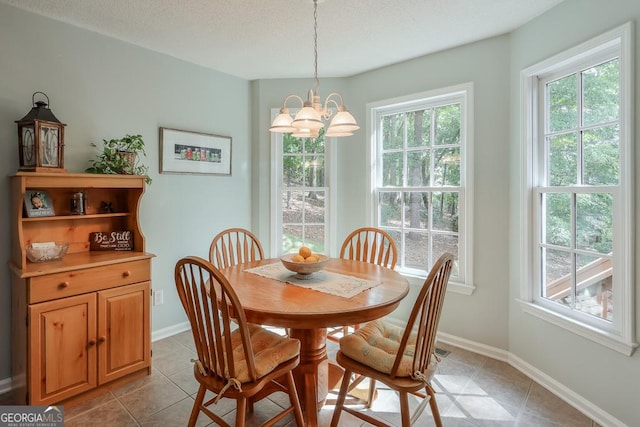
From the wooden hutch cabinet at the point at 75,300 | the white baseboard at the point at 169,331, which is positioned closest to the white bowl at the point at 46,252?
the wooden hutch cabinet at the point at 75,300

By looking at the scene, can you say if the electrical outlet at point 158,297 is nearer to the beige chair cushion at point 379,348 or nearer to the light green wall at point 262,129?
the light green wall at point 262,129

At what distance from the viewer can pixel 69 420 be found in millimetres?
1887

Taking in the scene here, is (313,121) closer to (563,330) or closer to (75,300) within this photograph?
(75,300)

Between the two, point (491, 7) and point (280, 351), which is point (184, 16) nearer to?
point (491, 7)

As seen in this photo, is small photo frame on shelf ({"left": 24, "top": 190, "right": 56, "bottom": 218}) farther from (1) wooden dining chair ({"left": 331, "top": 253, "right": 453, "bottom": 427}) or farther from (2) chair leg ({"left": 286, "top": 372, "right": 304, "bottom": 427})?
(1) wooden dining chair ({"left": 331, "top": 253, "right": 453, "bottom": 427})

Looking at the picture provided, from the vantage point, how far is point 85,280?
204 centimetres

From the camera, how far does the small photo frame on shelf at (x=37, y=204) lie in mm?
A: 2074

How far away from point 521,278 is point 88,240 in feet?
10.4

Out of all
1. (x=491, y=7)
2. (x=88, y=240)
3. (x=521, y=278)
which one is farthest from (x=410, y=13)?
(x=88, y=240)

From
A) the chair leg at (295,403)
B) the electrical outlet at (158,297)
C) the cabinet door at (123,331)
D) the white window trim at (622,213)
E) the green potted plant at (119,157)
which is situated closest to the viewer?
the chair leg at (295,403)

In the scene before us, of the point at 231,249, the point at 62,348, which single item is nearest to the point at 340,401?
the point at 231,249

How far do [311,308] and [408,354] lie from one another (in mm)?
568

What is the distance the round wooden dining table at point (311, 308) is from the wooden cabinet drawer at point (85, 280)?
0.66 m

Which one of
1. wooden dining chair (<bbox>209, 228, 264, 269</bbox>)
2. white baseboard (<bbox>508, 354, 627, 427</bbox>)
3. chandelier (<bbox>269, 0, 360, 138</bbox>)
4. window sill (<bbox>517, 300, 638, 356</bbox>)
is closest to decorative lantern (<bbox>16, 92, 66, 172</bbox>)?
wooden dining chair (<bbox>209, 228, 264, 269</bbox>)
